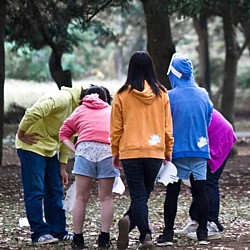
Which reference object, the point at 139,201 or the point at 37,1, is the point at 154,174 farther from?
the point at 37,1

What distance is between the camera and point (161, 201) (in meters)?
11.6

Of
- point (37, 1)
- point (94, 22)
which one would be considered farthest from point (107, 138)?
point (94, 22)

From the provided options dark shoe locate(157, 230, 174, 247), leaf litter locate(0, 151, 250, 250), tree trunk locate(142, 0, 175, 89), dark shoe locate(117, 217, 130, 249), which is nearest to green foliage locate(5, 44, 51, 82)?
tree trunk locate(142, 0, 175, 89)

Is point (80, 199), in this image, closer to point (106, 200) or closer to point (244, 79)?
point (106, 200)

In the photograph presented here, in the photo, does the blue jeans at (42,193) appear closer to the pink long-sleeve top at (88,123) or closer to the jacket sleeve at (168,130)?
the pink long-sleeve top at (88,123)

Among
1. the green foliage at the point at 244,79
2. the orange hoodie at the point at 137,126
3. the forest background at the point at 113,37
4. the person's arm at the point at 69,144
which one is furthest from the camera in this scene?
the green foliage at the point at 244,79

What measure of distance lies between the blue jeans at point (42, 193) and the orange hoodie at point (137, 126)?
956mm

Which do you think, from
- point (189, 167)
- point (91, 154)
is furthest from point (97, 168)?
point (189, 167)

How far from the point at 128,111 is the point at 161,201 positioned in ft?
16.0

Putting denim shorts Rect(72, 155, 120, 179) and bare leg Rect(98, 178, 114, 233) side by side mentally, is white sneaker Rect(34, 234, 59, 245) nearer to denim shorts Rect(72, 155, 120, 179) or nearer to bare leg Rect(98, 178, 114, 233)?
bare leg Rect(98, 178, 114, 233)

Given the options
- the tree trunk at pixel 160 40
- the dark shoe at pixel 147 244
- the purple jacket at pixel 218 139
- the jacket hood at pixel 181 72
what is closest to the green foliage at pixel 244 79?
the tree trunk at pixel 160 40

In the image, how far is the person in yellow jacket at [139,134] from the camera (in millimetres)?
6875

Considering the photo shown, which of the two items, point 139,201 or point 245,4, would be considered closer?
point 139,201

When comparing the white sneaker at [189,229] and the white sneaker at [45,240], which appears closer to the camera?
the white sneaker at [45,240]
